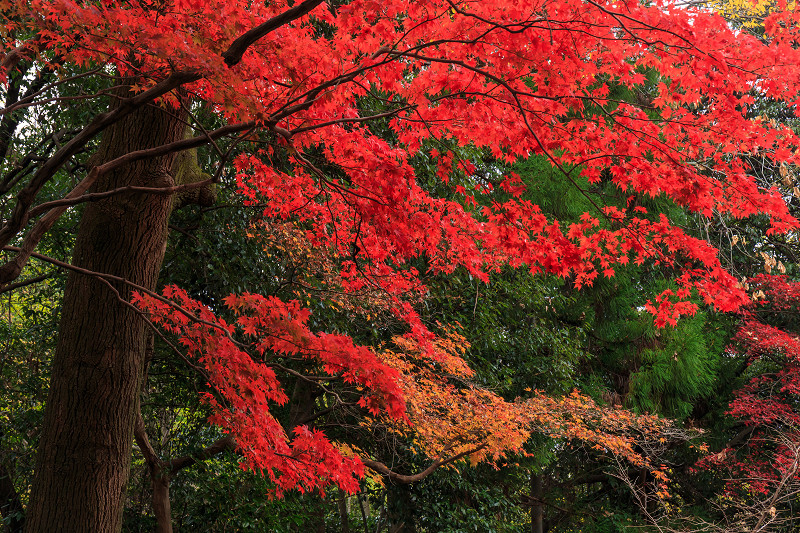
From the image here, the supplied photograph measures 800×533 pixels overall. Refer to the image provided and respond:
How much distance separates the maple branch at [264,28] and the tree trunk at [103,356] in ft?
3.08

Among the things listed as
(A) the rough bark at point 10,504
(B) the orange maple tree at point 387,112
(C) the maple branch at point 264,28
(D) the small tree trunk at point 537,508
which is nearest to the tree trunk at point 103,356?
(B) the orange maple tree at point 387,112

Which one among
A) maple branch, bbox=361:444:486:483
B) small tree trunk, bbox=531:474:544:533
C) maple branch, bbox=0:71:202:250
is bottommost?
small tree trunk, bbox=531:474:544:533

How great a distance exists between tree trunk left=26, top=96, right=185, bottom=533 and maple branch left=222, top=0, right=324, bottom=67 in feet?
3.08

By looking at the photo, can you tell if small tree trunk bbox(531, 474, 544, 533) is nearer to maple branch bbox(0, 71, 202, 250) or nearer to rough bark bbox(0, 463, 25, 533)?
rough bark bbox(0, 463, 25, 533)

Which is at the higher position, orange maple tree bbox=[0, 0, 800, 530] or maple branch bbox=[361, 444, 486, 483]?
orange maple tree bbox=[0, 0, 800, 530]

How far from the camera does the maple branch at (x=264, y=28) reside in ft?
7.44

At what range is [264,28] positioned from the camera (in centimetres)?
236

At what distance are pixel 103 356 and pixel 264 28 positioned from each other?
1964 mm

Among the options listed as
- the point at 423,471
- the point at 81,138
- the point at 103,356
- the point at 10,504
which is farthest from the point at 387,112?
the point at 10,504

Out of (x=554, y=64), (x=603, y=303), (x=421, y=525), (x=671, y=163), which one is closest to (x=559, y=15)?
(x=554, y=64)

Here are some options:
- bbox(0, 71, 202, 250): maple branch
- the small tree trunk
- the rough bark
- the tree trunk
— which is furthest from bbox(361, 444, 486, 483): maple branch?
the small tree trunk

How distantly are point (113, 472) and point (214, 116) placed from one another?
316 cm

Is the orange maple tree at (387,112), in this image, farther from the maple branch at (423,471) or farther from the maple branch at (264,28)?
the maple branch at (423,471)

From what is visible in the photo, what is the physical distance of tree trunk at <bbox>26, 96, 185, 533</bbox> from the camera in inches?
128
